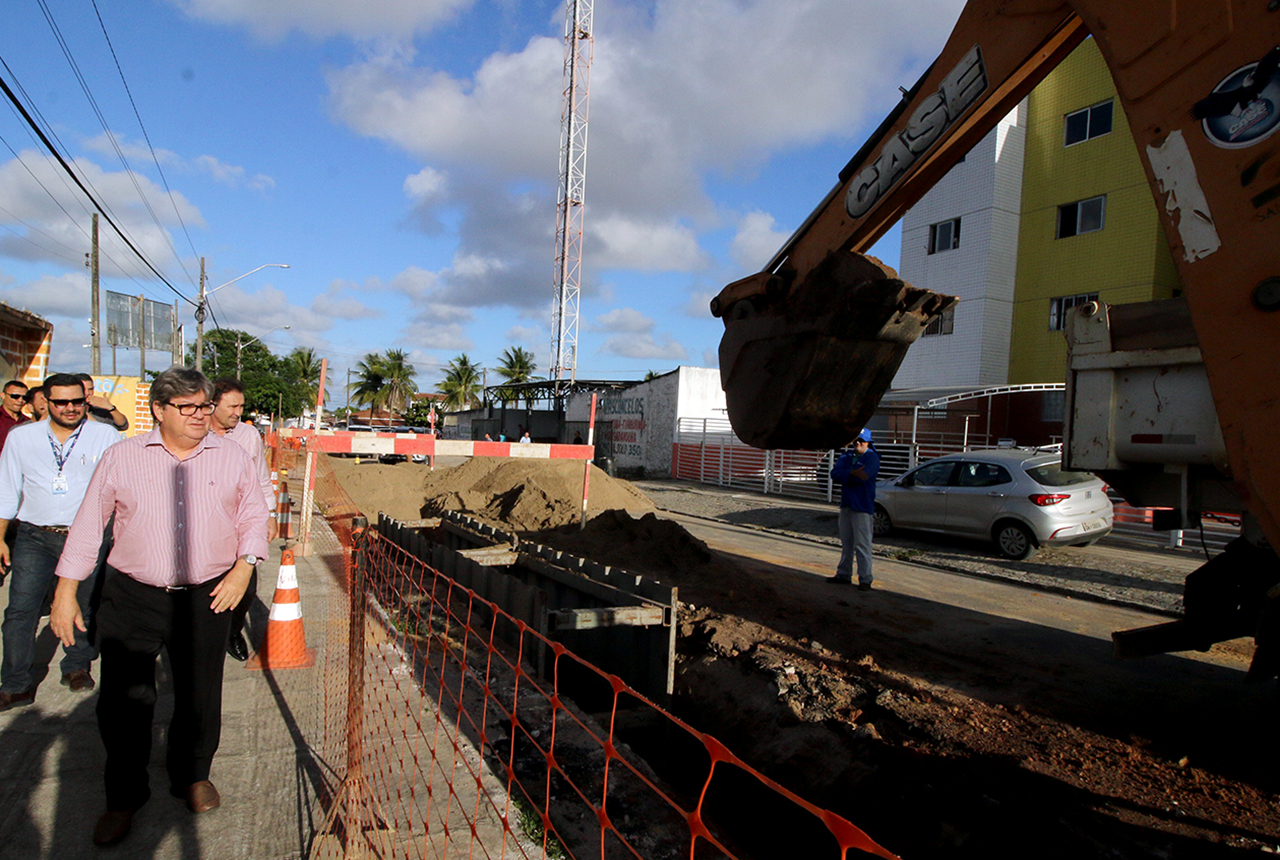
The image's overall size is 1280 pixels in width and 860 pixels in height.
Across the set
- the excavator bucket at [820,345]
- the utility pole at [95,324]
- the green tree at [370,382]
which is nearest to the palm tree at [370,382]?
the green tree at [370,382]

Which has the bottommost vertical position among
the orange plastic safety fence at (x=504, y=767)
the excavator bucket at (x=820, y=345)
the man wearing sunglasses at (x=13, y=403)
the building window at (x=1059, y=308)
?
the orange plastic safety fence at (x=504, y=767)

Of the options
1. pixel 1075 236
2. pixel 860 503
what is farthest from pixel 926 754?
pixel 1075 236

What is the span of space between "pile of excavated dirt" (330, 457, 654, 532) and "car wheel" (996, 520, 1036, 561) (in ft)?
18.5

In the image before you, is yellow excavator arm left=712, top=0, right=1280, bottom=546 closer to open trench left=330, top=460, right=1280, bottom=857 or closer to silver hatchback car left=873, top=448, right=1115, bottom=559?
open trench left=330, top=460, right=1280, bottom=857

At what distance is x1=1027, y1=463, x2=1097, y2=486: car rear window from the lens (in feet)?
34.2

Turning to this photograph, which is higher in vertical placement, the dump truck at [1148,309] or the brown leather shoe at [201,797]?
the dump truck at [1148,309]

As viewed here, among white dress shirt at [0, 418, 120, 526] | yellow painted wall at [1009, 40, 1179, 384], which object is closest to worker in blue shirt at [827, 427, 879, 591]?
white dress shirt at [0, 418, 120, 526]

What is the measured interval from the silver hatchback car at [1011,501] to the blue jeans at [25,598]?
1071 cm

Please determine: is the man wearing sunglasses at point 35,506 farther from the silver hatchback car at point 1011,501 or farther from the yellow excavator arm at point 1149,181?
the silver hatchback car at point 1011,501

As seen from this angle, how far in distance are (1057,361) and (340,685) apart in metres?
22.8

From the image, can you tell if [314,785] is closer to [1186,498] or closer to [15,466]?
[15,466]

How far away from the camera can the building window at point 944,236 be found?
79.3 ft

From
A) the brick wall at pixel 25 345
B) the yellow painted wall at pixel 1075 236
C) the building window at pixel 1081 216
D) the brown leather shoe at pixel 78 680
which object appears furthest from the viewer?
the building window at pixel 1081 216

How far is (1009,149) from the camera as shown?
23078mm
